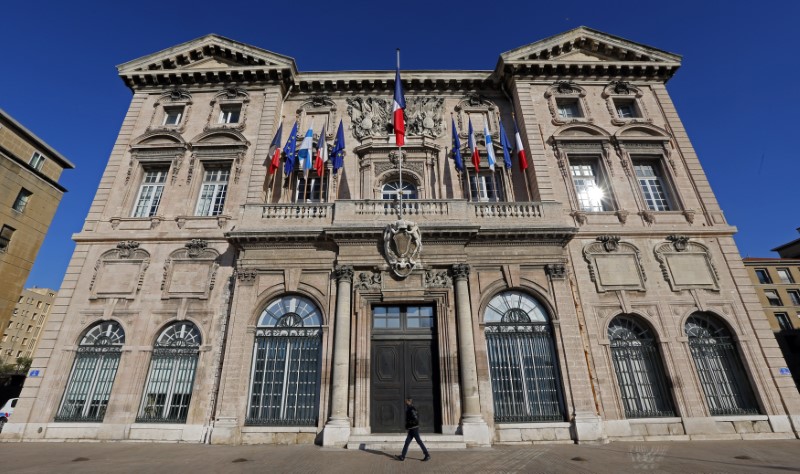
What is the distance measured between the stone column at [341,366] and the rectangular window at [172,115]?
10.9m

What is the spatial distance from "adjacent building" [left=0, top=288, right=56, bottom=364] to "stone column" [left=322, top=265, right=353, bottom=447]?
59.9 m

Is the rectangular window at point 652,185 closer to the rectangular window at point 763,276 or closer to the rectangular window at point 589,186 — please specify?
the rectangular window at point 589,186

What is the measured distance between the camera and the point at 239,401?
34.7 ft

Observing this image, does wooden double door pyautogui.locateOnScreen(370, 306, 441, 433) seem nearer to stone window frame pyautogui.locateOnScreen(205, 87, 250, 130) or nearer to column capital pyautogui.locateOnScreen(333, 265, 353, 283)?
column capital pyautogui.locateOnScreen(333, 265, 353, 283)

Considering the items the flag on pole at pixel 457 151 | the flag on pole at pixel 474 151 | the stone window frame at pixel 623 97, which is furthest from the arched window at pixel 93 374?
the stone window frame at pixel 623 97

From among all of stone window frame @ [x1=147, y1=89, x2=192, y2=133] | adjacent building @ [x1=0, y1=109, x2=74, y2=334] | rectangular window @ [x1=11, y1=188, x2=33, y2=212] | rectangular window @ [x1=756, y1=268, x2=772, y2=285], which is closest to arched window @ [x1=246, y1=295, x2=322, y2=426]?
stone window frame @ [x1=147, y1=89, x2=192, y2=133]

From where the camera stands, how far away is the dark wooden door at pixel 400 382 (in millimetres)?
10500

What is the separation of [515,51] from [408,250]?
35.9 feet

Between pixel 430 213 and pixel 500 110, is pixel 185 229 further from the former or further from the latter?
pixel 500 110

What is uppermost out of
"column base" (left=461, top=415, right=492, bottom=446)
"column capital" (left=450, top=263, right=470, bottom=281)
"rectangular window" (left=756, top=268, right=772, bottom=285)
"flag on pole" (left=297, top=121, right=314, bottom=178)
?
"rectangular window" (left=756, top=268, right=772, bottom=285)

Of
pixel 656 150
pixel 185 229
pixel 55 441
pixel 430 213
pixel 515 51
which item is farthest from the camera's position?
pixel 515 51

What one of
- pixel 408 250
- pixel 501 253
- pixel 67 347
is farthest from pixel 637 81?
pixel 67 347

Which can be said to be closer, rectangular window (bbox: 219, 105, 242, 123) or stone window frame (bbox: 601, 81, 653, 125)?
stone window frame (bbox: 601, 81, 653, 125)

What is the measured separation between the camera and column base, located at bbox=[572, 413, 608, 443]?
32.6 ft
